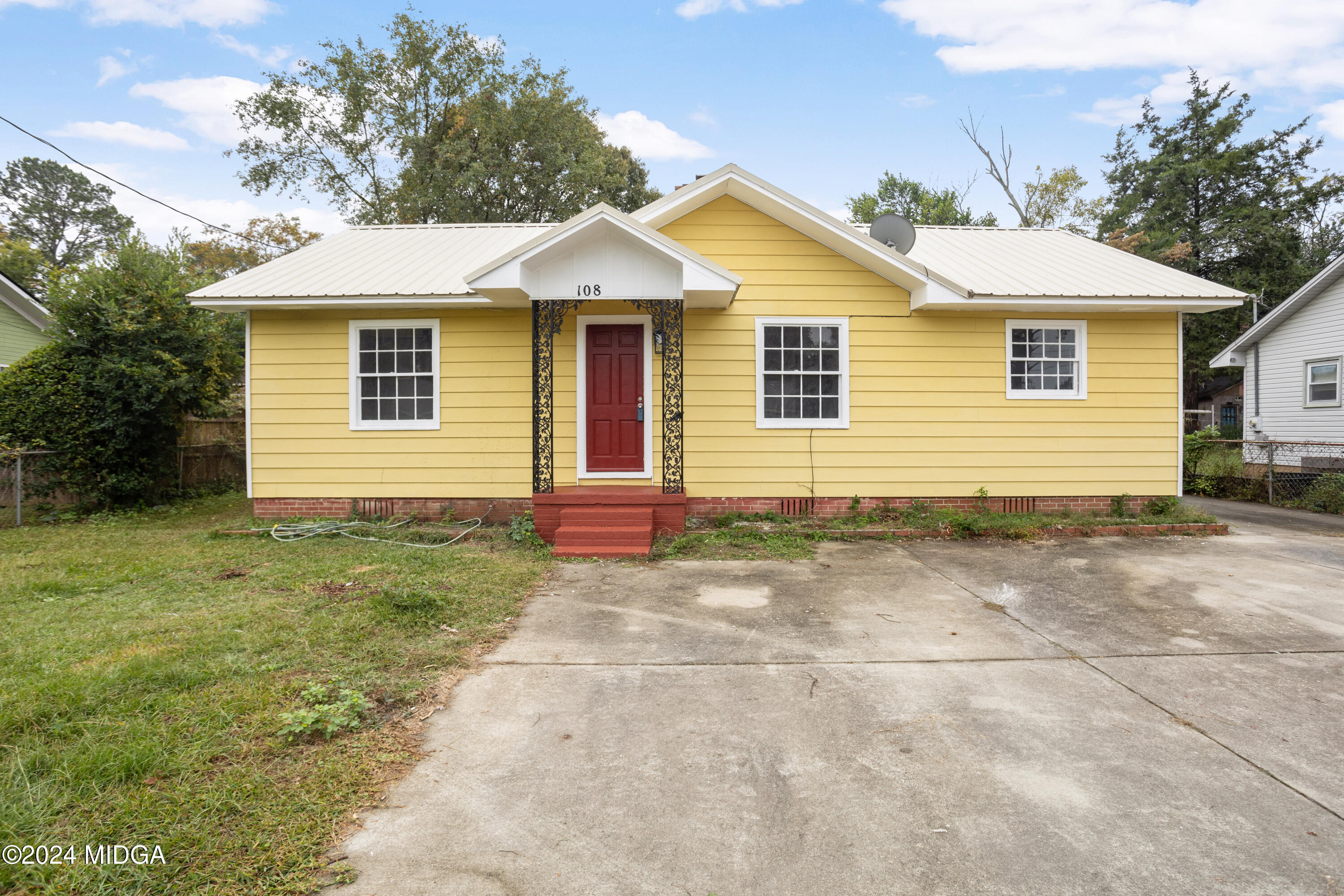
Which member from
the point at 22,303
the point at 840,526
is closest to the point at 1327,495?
the point at 840,526

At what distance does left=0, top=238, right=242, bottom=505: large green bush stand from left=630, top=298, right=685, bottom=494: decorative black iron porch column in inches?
317

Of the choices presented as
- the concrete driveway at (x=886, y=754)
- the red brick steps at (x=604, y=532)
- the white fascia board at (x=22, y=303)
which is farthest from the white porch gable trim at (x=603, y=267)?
the white fascia board at (x=22, y=303)

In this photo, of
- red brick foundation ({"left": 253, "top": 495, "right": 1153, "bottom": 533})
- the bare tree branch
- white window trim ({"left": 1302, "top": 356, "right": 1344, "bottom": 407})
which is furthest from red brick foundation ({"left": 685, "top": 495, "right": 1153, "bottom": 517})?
the bare tree branch

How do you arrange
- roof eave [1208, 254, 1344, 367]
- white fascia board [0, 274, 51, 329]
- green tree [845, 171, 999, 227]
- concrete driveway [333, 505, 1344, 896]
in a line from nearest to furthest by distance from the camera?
concrete driveway [333, 505, 1344, 896], roof eave [1208, 254, 1344, 367], white fascia board [0, 274, 51, 329], green tree [845, 171, 999, 227]

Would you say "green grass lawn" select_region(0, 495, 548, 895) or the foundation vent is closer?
"green grass lawn" select_region(0, 495, 548, 895)

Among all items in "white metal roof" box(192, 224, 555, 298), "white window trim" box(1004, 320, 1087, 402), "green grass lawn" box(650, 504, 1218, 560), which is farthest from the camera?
"white window trim" box(1004, 320, 1087, 402)

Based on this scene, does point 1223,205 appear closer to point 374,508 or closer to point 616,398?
point 616,398

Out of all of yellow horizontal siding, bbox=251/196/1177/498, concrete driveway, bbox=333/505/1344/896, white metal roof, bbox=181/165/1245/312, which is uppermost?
white metal roof, bbox=181/165/1245/312

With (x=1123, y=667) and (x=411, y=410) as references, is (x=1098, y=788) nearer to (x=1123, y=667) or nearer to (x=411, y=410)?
(x=1123, y=667)

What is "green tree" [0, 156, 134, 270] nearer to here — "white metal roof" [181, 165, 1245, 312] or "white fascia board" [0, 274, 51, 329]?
"white fascia board" [0, 274, 51, 329]

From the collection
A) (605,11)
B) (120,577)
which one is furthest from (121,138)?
(120,577)

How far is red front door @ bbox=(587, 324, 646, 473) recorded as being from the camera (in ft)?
28.0

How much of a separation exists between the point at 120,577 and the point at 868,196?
129 ft

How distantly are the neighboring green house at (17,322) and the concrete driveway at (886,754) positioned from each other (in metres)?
18.0
